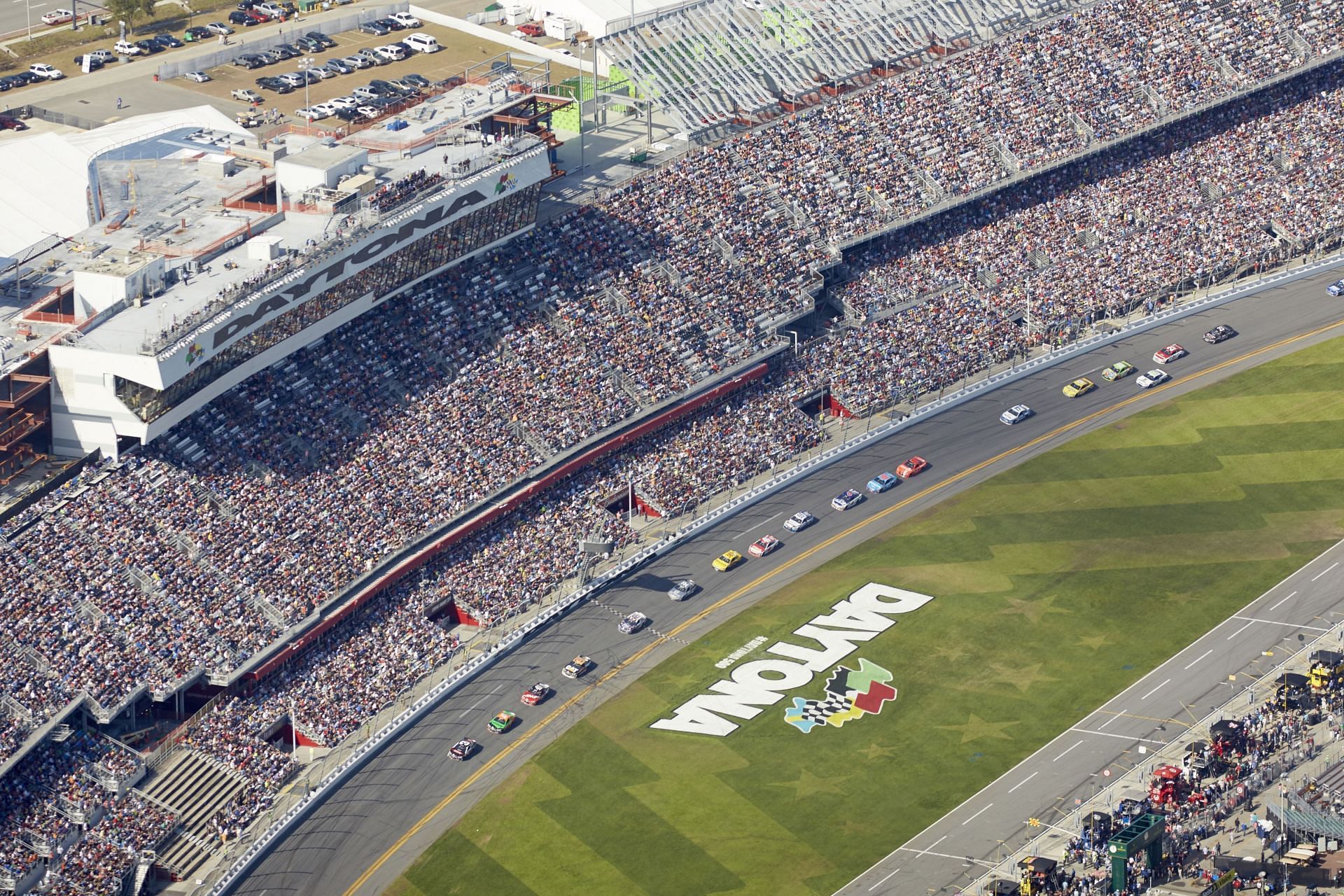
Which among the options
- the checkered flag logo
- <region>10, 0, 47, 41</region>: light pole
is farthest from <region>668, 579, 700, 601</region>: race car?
<region>10, 0, 47, 41</region>: light pole

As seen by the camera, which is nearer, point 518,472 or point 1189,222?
point 518,472

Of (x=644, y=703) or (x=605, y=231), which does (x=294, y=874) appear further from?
(x=605, y=231)

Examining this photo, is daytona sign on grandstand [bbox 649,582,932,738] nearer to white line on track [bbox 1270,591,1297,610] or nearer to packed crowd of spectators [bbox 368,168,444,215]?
white line on track [bbox 1270,591,1297,610]

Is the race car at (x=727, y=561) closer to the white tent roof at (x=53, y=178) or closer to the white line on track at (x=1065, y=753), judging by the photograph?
the white line on track at (x=1065, y=753)

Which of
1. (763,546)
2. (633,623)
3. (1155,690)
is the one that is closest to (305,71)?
(763,546)

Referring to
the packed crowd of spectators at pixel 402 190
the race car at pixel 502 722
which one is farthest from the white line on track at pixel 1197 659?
the packed crowd of spectators at pixel 402 190

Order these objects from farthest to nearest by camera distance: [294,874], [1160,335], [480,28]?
[480,28] < [1160,335] < [294,874]

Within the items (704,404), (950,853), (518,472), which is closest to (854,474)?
(704,404)
